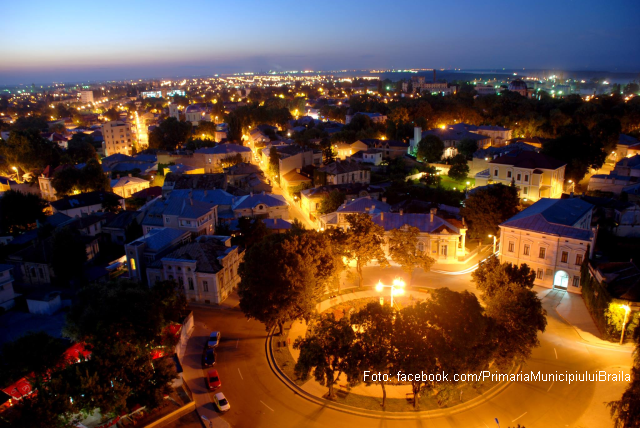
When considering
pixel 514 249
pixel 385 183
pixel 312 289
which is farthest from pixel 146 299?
pixel 385 183

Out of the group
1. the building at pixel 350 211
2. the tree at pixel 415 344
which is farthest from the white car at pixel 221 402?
the building at pixel 350 211

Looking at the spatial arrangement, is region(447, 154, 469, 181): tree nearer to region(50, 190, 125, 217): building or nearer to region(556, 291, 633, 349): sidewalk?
region(556, 291, 633, 349): sidewalk

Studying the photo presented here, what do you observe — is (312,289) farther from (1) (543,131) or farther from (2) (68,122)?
(2) (68,122)

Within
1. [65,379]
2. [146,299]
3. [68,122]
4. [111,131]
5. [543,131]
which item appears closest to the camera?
[65,379]

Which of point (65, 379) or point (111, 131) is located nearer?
point (65, 379)

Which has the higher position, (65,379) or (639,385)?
(639,385)

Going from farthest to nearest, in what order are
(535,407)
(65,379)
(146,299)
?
(146,299) < (535,407) < (65,379)

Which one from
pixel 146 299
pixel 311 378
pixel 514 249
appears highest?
pixel 146 299

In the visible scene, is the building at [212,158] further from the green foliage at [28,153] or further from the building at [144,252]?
the building at [144,252]
